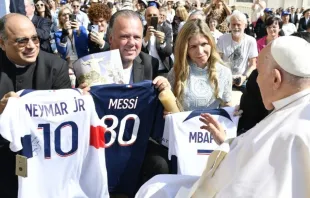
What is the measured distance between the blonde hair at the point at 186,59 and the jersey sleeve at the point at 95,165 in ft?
2.45

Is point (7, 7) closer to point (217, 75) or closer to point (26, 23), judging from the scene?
point (26, 23)

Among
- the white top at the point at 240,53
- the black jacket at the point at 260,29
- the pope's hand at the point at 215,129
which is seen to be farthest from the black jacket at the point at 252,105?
the black jacket at the point at 260,29

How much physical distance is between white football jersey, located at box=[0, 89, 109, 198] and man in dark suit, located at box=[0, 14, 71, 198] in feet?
0.62

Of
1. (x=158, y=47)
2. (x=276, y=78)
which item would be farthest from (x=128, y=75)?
(x=276, y=78)

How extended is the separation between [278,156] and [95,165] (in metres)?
1.81

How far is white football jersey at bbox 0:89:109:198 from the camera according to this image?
312 cm

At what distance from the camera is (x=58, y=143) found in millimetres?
3297

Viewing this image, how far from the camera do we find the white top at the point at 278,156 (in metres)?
1.94

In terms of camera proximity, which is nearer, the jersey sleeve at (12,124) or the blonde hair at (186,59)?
the jersey sleeve at (12,124)

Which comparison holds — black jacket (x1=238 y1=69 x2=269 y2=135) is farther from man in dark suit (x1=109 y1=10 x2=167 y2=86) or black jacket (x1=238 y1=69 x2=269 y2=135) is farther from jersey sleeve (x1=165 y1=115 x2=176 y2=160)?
man in dark suit (x1=109 y1=10 x2=167 y2=86)

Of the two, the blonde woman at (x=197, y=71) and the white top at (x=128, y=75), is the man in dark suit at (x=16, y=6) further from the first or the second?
the blonde woman at (x=197, y=71)

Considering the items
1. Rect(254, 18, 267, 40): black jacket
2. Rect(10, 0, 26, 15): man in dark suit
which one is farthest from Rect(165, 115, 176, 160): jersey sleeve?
Rect(254, 18, 267, 40): black jacket

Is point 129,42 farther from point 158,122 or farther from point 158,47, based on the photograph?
point 158,47

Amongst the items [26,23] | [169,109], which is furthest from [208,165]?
[26,23]
